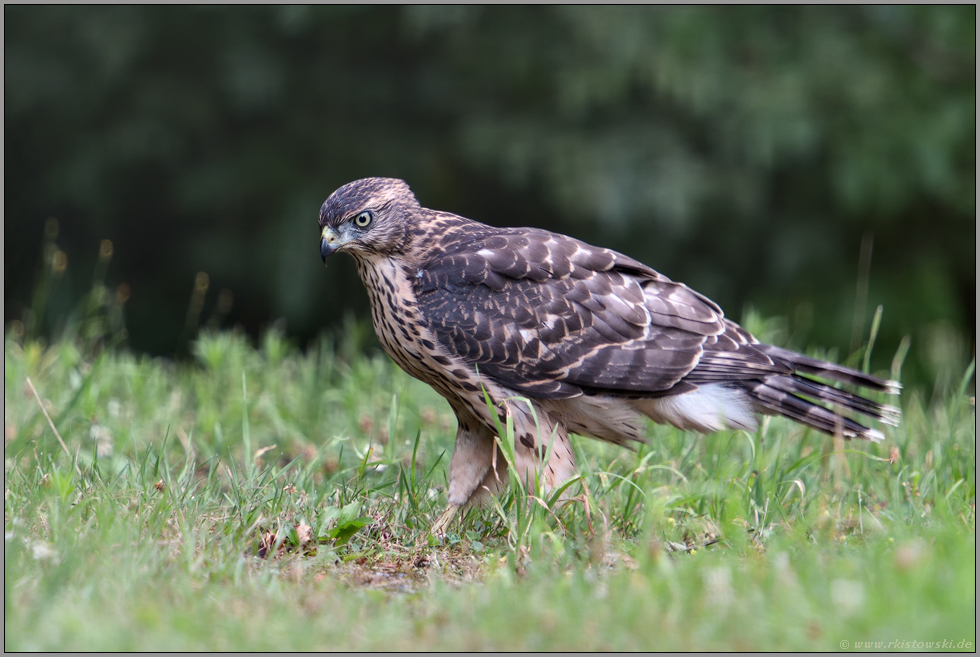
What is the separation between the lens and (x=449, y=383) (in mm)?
3721

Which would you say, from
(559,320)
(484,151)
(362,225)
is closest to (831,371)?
(559,320)

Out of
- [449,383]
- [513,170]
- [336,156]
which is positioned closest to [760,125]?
[513,170]

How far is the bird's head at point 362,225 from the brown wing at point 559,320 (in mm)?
209

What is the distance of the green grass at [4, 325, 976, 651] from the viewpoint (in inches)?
89.1

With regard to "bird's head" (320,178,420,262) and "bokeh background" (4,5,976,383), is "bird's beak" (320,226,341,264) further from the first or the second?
"bokeh background" (4,5,976,383)

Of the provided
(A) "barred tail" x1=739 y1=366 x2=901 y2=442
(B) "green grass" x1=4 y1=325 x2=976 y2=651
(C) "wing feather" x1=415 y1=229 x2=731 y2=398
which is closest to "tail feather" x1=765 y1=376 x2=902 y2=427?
(A) "barred tail" x1=739 y1=366 x2=901 y2=442

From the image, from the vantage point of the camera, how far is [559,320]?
3.76m

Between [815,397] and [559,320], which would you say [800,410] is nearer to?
[815,397]

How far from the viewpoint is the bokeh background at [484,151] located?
7.38m

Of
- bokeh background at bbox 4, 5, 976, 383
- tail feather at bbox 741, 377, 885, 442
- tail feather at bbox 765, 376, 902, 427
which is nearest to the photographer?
tail feather at bbox 741, 377, 885, 442

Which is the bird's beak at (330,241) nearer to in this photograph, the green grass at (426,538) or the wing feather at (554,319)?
the wing feather at (554,319)

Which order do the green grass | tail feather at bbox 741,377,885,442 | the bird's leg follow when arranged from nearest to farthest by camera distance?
1. the green grass
2. the bird's leg
3. tail feather at bbox 741,377,885,442

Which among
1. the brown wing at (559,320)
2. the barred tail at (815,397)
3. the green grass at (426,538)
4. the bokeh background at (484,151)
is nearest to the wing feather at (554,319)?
the brown wing at (559,320)

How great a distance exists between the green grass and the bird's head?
2.71 ft
